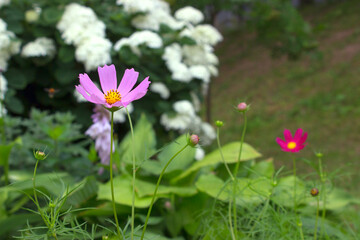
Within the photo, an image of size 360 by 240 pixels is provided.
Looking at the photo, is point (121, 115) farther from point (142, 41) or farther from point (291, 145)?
point (291, 145)

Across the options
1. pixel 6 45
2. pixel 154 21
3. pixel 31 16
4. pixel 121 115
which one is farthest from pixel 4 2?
pixel 121 115

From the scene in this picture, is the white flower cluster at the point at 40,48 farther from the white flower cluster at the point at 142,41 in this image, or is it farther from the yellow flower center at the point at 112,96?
the yellow flower center at the point at 112,96

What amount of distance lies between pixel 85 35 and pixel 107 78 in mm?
2179

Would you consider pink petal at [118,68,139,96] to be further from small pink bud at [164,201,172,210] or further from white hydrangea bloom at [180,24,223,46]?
white hydrangea bloom at [180,24,223,46]

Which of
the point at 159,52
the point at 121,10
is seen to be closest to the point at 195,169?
the point at 159,52

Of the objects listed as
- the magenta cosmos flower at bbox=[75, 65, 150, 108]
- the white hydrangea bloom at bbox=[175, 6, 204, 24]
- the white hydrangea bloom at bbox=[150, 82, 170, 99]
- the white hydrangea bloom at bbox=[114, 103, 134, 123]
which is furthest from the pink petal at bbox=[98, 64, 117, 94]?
the white hydrangea bloom at bbox=[175, 6, 204, 24]

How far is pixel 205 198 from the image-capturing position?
66.2 inches

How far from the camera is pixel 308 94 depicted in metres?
6.48

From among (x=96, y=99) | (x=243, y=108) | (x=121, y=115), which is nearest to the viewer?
(x=96, y=99)

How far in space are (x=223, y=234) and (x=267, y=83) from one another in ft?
21.2

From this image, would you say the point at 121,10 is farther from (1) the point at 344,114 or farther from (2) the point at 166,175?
(1) the point at 344,114

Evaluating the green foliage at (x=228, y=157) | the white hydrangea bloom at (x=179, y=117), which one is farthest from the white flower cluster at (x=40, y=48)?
the green foliage at (x=228, y=157)

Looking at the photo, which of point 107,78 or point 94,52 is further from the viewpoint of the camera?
point 94,52

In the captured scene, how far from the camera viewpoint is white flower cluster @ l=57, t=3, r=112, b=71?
2.69 metres
